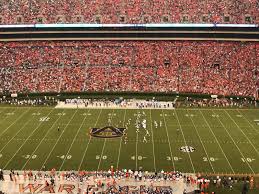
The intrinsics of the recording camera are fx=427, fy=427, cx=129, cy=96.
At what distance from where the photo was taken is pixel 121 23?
68062 millimetres

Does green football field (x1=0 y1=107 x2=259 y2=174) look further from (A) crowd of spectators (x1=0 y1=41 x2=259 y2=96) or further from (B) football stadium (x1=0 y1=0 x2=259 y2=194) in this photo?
(A) crowd of spectators (x1=0 y1=41 x2=259 y2=96)

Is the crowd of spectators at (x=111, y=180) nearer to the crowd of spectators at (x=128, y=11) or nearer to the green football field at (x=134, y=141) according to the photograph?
the green football field at (x=134, y=141)

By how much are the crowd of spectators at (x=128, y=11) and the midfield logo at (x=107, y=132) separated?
3046 centimetres

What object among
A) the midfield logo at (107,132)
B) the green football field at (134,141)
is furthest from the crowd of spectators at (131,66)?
the midfield logo at (107,132)

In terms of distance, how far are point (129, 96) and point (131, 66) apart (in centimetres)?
684

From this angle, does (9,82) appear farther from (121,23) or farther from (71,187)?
(71,187)

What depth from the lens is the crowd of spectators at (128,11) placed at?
67875mm

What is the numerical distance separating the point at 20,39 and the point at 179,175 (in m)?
43.6

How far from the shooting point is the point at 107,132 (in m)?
41.1

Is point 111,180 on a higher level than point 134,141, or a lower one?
higher

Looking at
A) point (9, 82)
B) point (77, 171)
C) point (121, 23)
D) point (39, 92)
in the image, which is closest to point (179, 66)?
point (121, 23)

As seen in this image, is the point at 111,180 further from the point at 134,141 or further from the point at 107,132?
the point at 107,132

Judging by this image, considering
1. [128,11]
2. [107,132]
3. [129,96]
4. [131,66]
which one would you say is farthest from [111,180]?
[128,11]

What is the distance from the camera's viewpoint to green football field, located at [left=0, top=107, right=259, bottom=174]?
1300 inches
